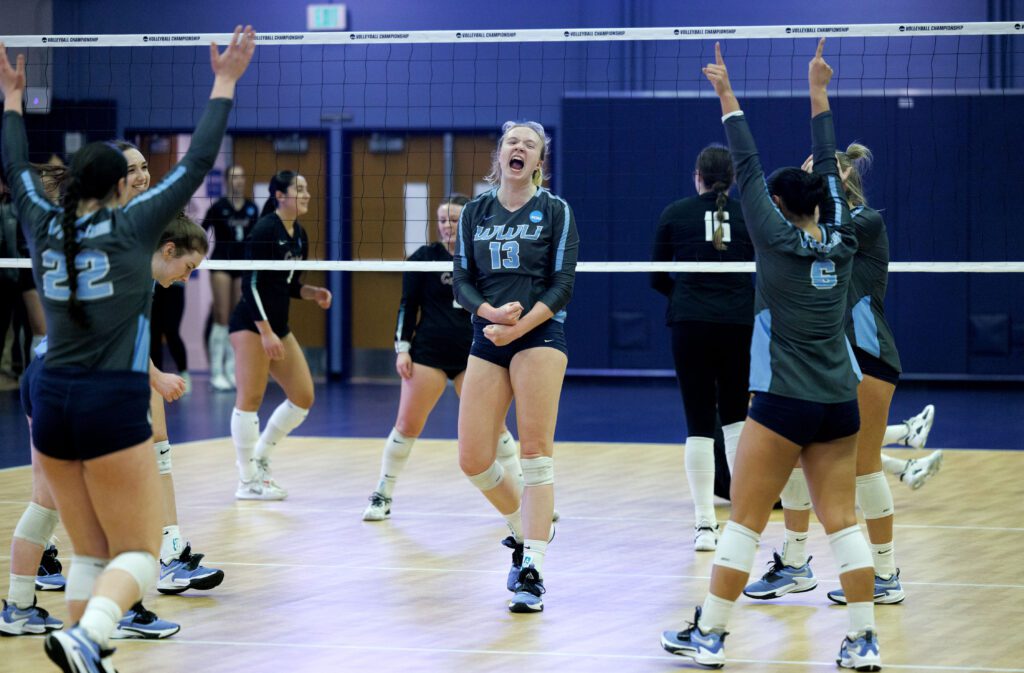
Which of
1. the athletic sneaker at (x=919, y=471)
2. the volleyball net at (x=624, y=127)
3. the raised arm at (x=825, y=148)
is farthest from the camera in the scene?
the volleyball net at (x=624, y=127)

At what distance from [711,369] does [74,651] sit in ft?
11.5

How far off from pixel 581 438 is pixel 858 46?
5111mm

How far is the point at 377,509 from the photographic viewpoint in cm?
651

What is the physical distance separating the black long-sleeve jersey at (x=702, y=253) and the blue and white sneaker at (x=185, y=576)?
2.42 meters

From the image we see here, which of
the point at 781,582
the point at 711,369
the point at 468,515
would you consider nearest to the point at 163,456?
the point at 468,515

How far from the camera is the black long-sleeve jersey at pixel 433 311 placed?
6332mm

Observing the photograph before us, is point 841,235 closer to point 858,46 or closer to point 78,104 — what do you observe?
point 858,46

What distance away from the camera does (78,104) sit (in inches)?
538

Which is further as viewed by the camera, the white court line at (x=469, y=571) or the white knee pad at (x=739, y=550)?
the white court line at (x=469, y=571)

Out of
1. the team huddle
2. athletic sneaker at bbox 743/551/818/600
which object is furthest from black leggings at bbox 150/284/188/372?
athletic sneaker at bbox 743/551/818/600

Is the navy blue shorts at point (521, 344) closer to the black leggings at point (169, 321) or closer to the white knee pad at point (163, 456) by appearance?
the white knee pad at point (163, 456)

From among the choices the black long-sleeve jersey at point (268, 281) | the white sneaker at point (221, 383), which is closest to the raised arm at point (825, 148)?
the black long-sleeve jersey at point (268, 281)

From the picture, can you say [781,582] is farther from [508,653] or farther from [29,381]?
[29,381]

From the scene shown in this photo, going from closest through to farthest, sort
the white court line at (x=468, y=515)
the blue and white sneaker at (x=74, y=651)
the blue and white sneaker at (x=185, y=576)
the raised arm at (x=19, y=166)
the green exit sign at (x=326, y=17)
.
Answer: the blue and white sneaker at (x=74, y=651) → the raised arm at (x=19, y=166) → the blue and white sneaker at (x=185, y=576) → the white court line at (x=468, y=515) → the green exit sign at (x=326, y=17)
